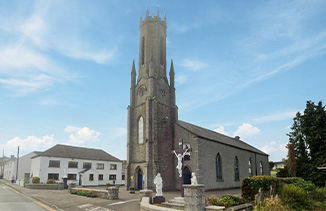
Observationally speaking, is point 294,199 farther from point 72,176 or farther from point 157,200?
point 72,176

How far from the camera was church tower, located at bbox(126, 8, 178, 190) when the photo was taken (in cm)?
2973

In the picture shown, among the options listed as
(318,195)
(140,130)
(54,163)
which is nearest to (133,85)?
(140,130)

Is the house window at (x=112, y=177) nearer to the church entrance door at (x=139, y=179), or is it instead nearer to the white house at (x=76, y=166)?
the white house at (x=76, y=166)

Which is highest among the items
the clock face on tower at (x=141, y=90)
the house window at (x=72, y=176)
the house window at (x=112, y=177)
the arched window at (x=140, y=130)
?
the clock face on tower at (x=141, y=90)

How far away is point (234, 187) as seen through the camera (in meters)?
34.6

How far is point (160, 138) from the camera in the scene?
3078cm

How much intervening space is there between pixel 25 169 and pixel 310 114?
66490mm

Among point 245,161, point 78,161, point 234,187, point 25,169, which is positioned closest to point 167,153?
point 234,187

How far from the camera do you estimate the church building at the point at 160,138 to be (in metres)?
28.9

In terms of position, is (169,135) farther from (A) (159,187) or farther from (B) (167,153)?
(A) (159,187)

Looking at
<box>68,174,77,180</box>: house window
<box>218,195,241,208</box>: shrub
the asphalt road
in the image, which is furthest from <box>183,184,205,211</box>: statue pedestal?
<box>68,174,77,180</box>: house window

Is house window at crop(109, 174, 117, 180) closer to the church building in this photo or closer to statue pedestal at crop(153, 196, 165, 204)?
the church building

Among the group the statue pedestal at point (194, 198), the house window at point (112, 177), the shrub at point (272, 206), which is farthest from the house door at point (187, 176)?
the house window at point (112, 177)

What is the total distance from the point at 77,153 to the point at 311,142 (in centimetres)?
4171
